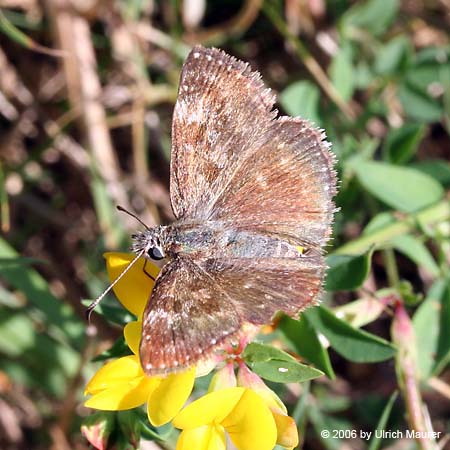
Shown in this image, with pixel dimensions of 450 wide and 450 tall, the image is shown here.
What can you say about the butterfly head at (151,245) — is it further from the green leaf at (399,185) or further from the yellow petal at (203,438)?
the green leaf at (399,185)

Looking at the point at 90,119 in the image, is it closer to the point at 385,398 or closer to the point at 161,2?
the point at 161,2

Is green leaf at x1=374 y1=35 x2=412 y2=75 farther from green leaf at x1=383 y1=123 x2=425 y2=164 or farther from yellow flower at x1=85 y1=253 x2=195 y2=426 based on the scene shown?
yellow flower at x1=85 y1=253 x2=195 y2=426

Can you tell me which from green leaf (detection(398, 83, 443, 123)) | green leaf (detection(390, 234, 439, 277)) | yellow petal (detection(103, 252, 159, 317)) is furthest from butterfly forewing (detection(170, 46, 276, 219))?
green leaf (detection(398, 83, 443, 123))

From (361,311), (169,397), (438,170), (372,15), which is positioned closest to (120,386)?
(169,397)

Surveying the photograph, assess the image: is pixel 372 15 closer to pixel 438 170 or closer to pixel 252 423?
pixel 438 170

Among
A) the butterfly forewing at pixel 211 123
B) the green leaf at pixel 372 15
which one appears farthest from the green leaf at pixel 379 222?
the green leaf at pixel 372 15

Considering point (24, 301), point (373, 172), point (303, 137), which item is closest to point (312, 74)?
point (373, 172)
